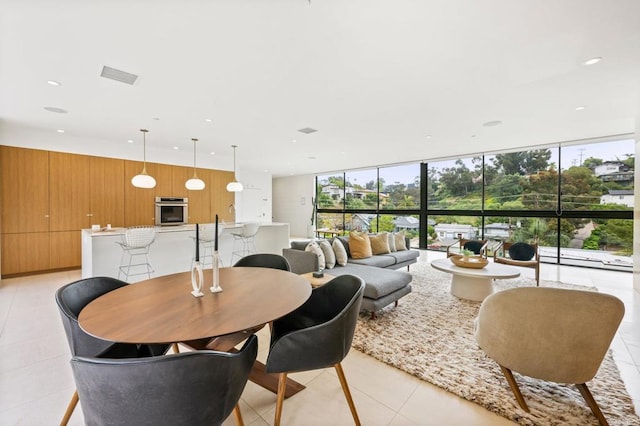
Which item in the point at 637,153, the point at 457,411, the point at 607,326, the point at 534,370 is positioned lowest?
the point at 457,411

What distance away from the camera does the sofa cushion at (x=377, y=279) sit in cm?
305

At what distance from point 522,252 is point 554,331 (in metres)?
3.70

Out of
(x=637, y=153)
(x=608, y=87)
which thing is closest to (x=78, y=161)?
(x=608, y=87)

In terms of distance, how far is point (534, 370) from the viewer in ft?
5.92

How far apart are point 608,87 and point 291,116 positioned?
12.8ft

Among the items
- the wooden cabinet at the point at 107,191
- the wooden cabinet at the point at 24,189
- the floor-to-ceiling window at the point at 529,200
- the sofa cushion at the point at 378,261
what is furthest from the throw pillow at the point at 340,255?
the wooden cabinet at the point at 24,189

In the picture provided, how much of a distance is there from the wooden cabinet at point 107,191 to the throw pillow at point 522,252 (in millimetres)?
7837

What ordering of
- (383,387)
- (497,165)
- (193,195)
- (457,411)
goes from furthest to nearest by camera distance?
(193,195) → (497,165) → (383,387) → (457,411)

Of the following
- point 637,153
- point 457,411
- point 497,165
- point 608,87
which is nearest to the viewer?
point 457,411

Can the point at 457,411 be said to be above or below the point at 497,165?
below

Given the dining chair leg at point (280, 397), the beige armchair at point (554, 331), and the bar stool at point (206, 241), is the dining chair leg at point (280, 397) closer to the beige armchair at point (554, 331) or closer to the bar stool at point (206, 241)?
the beige armchair at point (554, 331)

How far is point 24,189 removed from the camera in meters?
4.93

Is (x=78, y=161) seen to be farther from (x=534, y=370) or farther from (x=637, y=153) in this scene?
(x=637, y=153)

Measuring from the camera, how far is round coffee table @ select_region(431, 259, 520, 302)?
3.61 metres
